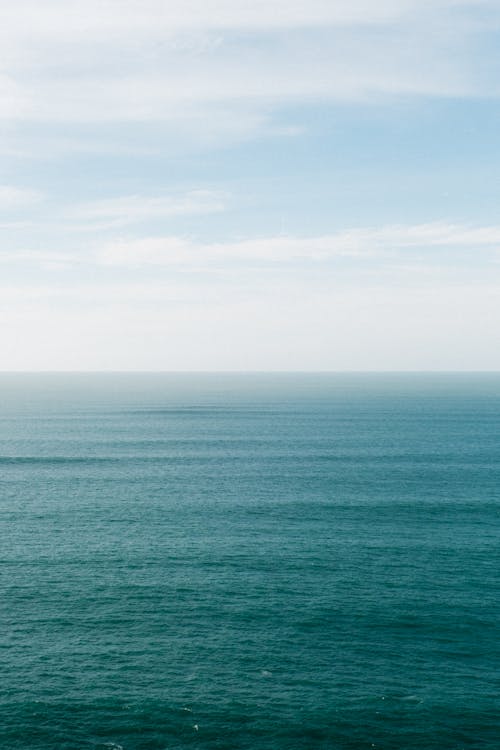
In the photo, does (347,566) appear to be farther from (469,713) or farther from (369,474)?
(369,474)

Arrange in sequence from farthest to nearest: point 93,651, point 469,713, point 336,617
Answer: point 336,617, point 93,651, point 469,713

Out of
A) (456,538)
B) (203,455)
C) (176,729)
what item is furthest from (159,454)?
(176,729)

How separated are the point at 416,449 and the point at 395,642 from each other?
13455cm

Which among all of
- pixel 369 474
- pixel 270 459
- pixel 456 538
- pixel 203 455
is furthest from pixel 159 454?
pixel 456 538

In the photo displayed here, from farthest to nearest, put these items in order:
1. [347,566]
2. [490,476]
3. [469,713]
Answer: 1. [490,476]
2. [347,566]
3. [469,713]

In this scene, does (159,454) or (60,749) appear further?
(159,454)

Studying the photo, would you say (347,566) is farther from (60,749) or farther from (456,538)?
(60,749)

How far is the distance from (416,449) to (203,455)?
7015 cm

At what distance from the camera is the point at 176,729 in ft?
179

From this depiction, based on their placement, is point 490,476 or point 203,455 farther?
point 203,455

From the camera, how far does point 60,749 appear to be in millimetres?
51969

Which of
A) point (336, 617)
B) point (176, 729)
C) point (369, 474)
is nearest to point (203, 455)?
point (369, 474)

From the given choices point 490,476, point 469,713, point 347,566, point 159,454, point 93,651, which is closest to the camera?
point 469,713

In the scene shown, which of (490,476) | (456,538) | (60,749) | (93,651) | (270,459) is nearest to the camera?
(60,749)
